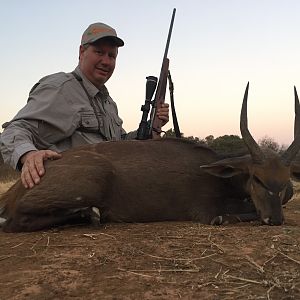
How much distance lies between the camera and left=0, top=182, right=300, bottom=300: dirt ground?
2223mm

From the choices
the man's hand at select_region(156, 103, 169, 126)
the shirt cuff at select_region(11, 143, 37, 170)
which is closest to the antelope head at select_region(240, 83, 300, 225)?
the man's hand at select_region(156, 103, 169, 126)

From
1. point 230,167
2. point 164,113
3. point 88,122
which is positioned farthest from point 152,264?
point 164,113

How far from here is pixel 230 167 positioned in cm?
486

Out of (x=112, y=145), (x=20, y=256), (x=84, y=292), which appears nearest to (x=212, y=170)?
(x=112, y=145)

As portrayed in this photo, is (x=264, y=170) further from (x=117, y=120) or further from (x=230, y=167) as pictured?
(x=117, y=120)

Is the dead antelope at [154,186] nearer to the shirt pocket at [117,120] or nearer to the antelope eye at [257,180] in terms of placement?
the antelope eye at [257,180]

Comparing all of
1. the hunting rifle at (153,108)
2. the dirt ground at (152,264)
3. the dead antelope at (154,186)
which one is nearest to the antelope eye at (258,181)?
the dead antelope at (154,186)

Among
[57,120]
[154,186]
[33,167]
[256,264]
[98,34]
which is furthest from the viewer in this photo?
[98,34]

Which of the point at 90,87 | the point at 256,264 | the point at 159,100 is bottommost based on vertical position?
the point at 256,264

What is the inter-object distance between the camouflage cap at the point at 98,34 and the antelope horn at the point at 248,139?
6.00 feet

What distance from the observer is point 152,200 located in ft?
14.9

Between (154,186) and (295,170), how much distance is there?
1589 mm

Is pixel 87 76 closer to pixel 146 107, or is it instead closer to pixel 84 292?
pixel 146 107

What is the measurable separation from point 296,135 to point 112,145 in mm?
1910
